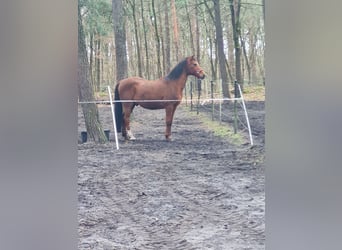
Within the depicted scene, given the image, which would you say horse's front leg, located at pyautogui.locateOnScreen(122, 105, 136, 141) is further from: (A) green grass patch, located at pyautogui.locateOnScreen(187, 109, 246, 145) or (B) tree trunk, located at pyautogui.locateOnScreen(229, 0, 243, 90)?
(B) tree trunk, located at pyautogui.locateOnScreen(229, 0, 243, 90)

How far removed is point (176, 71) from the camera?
168 cm

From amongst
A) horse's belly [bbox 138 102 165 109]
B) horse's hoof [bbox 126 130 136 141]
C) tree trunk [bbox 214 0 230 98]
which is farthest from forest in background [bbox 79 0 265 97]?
horse's hoof [bbox 126 130 136 141]

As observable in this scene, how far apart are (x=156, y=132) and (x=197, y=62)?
356mm

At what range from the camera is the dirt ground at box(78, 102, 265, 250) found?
61.3 inches

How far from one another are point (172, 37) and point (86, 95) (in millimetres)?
446

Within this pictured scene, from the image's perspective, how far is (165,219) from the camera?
1584 mm

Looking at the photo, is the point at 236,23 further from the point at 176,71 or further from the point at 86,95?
the point at 86,95

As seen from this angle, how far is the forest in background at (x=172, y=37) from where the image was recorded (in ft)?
5.32

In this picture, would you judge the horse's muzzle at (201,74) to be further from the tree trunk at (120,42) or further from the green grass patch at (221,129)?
the tree trunk at (120,42)
